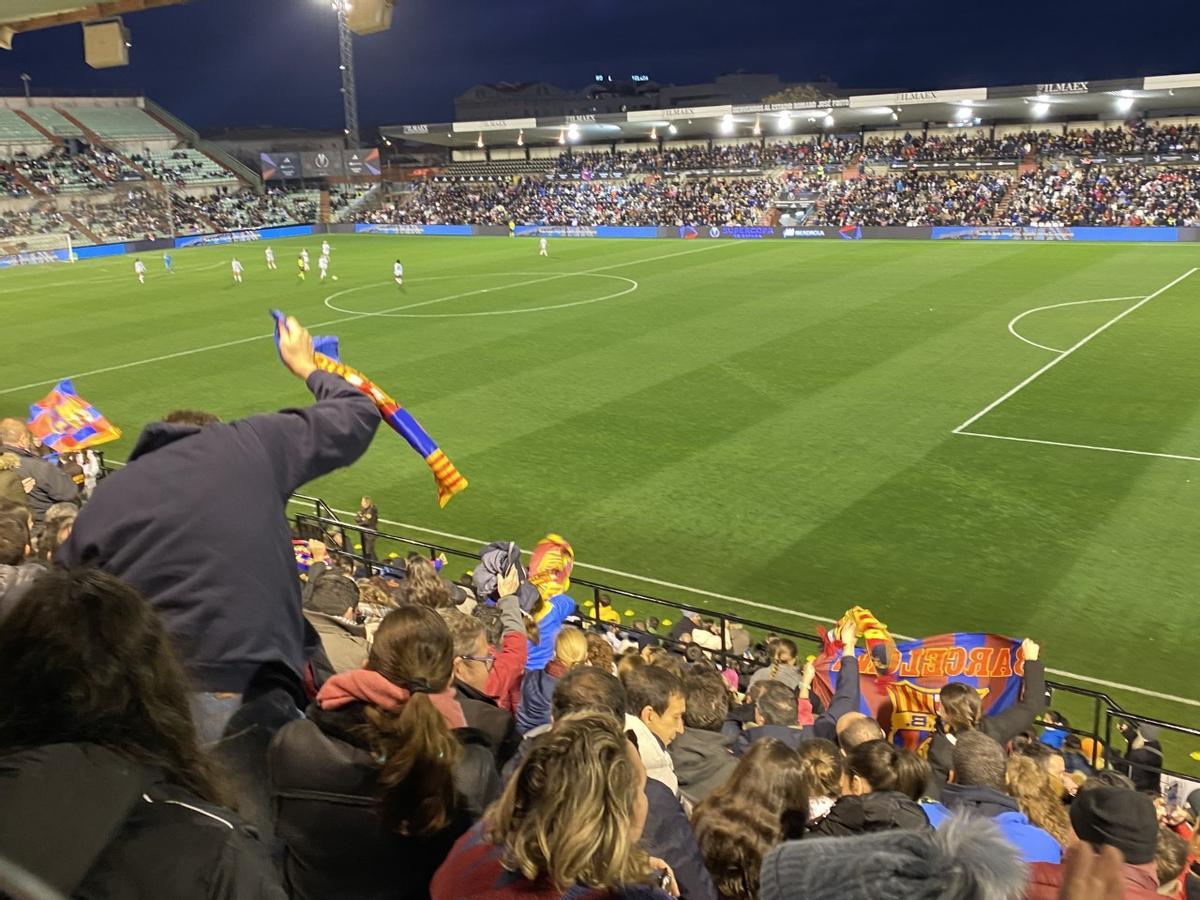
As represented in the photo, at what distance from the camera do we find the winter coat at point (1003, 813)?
4.46 metres

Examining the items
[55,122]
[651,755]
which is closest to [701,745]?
[651,755]

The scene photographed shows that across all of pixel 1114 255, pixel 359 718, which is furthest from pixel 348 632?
pixel 1114 255

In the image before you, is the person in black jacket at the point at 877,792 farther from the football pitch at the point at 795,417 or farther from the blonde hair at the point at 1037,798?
the football pitch at the point at 795,417

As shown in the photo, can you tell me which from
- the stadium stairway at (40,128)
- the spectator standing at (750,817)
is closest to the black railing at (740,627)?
the spectator standing at (750,817)

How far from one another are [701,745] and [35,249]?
63.6m

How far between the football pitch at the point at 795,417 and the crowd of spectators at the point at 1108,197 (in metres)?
10.0

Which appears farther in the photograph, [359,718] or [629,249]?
[629,249]

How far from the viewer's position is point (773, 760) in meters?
3.79

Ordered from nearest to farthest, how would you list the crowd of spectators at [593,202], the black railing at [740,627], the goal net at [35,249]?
1. the black railing at [740,627]
2. the goal net at [35,249]
3. the crowd of spectators at [593,202]

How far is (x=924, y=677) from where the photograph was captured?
8.23m

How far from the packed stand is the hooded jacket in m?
53.4

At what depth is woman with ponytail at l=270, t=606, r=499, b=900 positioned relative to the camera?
298 cm

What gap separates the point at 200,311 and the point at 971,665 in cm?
3184

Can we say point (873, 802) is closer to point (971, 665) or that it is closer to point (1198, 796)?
point (1198, 796)
